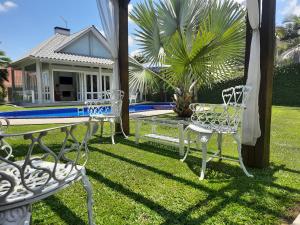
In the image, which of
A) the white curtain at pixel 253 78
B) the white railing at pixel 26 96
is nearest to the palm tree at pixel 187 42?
the white curtain at pixel 253 78

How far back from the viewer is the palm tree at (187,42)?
17.5ft

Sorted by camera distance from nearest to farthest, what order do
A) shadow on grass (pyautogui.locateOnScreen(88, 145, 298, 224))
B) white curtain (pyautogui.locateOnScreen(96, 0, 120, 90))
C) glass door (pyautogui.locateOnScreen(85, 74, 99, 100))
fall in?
shadow on grass (pyautogui.locateOnScreen(88, 145, 298, 224)), white curtain (pyautogui.locateOnScreen(96, 0, 120, 90)), glass door (pyautogui.locateOnScreen(85, 74, 99, 100))

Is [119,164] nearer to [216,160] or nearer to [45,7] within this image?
[216,160]

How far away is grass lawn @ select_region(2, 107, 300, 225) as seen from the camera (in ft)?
7.69

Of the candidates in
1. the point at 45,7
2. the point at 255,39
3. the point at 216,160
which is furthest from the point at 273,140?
the point at 45,7

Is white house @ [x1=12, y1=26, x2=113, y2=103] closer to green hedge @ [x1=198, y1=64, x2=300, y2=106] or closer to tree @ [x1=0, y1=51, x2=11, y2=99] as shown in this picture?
tree @ [x1=0, y1=51, x2=11, y2=99]

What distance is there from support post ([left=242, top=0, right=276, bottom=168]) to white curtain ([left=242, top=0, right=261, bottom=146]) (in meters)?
0.08

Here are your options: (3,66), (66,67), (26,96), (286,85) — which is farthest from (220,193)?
(3,66)

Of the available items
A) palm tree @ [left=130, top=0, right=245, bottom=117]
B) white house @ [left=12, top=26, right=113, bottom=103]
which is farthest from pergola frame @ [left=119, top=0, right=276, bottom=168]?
white house @ [left=12, top=26, right=113, bottom=103]

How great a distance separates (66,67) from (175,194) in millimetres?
15860

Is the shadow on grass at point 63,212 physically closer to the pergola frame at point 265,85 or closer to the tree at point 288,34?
the pergola frame at point 265,85

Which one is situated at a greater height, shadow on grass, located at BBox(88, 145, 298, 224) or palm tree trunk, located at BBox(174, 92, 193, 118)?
palm tree trunk, located at BBox(174, 92, 193, 118)

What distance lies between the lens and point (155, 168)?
3699 mm

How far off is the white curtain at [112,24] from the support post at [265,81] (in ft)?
10.7
